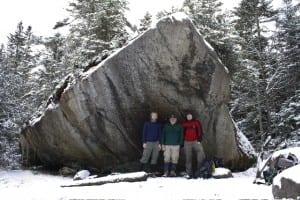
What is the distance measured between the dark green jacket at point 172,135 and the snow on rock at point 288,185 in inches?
201

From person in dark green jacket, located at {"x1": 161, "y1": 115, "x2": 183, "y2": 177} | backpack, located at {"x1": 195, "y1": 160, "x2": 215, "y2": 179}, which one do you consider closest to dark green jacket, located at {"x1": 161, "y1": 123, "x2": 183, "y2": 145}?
person in dark green jacket, located at {"x1": 161, "y1": 115, "x2": 183, "y2": 177}

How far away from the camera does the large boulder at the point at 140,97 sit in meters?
11.5

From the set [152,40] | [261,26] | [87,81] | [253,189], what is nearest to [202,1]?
[261,26]

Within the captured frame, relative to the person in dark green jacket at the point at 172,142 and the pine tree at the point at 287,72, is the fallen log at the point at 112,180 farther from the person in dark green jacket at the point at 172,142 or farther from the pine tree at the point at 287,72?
the pine tree at the point at 287,72

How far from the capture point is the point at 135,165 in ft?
40.6

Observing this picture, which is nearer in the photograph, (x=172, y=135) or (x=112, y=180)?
(x=112, y=180)

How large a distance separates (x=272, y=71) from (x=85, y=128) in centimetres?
1372

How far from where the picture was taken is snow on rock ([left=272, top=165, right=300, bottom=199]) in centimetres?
527

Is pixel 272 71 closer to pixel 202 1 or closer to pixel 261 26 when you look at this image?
pixel 261 26

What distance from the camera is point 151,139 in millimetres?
11117

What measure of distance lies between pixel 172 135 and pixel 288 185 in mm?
5655

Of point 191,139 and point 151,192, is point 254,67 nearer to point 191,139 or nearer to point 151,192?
point 191,139

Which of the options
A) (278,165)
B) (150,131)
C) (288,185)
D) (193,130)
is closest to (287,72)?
(193,130)

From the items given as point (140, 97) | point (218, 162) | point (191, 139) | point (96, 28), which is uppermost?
point (96, 28)
